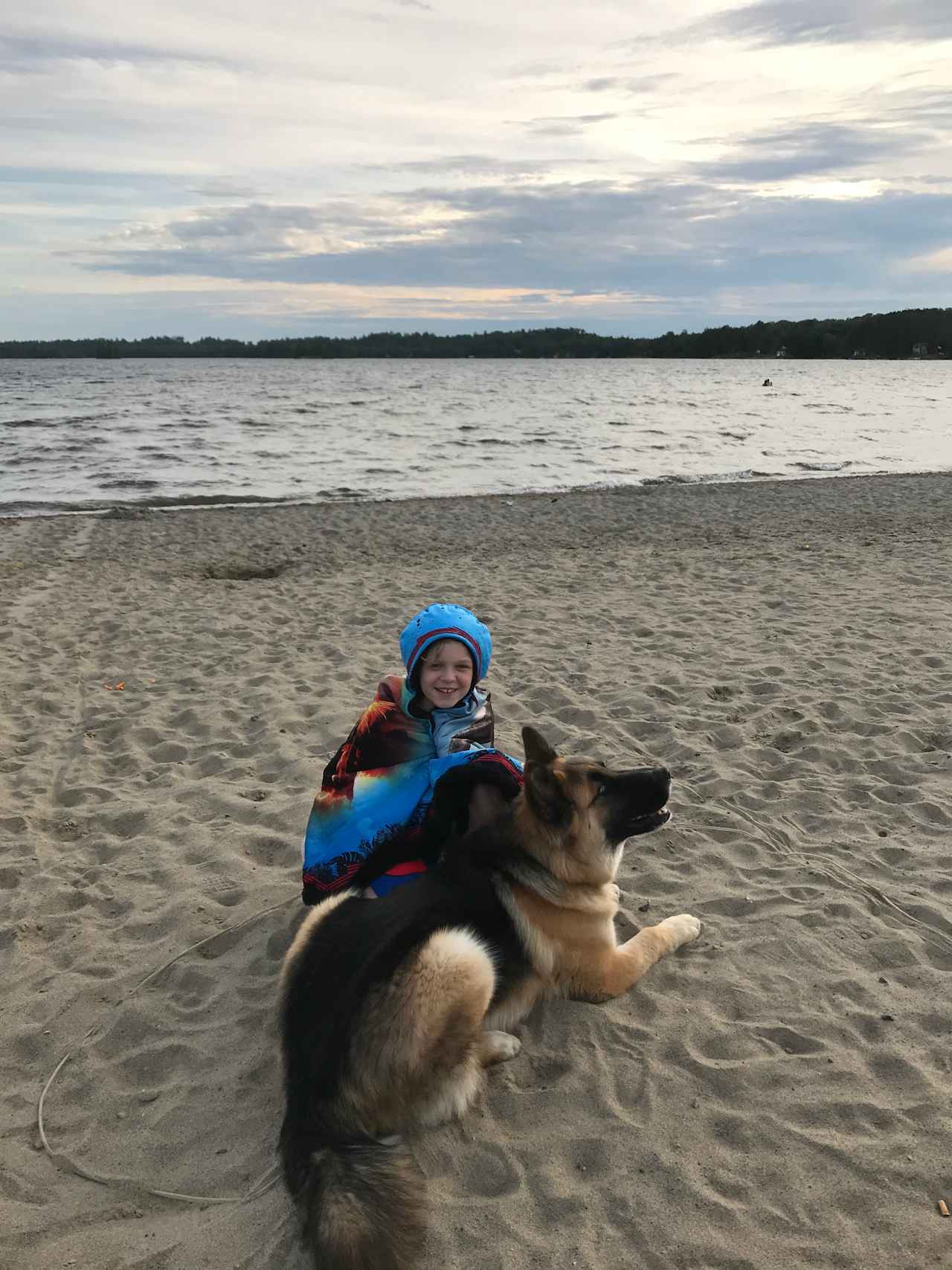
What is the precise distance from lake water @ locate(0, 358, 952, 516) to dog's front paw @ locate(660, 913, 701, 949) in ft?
55.9

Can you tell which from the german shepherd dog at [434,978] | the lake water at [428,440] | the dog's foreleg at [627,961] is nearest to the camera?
the german shepherd dog at [434,978]

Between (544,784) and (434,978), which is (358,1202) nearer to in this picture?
(434,978)

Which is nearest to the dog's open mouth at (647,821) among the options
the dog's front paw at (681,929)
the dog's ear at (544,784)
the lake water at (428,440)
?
the dog's ear at (544,784)

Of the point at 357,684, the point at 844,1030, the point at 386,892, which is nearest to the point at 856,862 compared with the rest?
the point at 844,1030

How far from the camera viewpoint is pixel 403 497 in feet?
67.0

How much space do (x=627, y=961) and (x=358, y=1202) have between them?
65.3 inches

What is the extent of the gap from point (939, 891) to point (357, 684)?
467cm

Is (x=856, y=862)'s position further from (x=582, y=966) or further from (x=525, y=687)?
(x=525, y=687)

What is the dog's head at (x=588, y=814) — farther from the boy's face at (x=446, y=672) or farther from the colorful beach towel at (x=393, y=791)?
the boy's face at (x=446, y=672)

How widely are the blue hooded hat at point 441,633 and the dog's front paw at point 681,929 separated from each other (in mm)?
1451

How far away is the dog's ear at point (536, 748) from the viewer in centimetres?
339

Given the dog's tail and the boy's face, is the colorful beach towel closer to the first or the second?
the boy's face

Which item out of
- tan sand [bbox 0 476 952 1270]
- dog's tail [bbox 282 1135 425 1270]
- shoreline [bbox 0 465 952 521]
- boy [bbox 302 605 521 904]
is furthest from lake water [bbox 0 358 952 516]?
dog's tail [bbox 282 1135 425 1270]

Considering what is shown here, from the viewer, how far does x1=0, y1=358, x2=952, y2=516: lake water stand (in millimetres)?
22203
